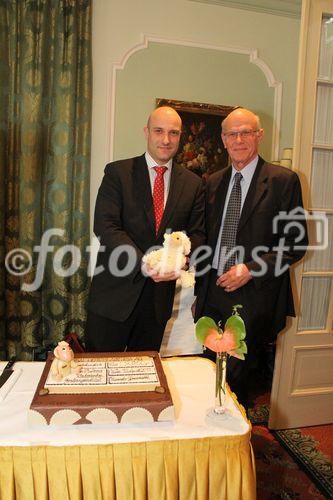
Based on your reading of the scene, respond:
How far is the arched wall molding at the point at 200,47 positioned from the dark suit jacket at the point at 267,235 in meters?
1.71

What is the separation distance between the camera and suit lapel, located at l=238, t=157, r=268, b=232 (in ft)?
7.13

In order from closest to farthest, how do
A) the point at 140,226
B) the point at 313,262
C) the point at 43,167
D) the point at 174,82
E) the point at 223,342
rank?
the point at 223,342 → the point at 140,226 → the point at 313,262 → the point at 43,167 → the point at 174,82

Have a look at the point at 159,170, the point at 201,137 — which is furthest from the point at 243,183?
the point at 201,137

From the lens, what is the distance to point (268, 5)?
3838 mm

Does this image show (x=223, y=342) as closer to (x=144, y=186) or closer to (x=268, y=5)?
(x=144, y=186)

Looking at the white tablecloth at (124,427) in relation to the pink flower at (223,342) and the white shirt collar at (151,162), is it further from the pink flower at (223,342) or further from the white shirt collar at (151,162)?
the white shirt collar at (151,162)

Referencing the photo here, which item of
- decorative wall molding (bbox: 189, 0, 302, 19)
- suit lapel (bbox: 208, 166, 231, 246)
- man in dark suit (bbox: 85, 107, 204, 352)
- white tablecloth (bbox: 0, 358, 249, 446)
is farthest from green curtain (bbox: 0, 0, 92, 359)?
white tablecloth (bbox: 0, 358, 249, 446)

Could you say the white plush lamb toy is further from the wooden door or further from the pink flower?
the wooden door

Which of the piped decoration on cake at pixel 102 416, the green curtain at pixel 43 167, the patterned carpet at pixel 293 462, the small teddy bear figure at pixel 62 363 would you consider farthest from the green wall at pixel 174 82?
the piped decoration on cake at pixel 102 416

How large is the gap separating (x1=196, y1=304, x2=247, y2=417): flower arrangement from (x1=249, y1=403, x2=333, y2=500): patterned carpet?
1.05 meters

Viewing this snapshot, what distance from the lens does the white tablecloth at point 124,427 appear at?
113 centimetres

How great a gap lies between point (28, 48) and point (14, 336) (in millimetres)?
2322

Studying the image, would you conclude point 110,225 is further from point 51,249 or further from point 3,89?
point 3,89

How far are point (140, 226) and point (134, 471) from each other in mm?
1213
